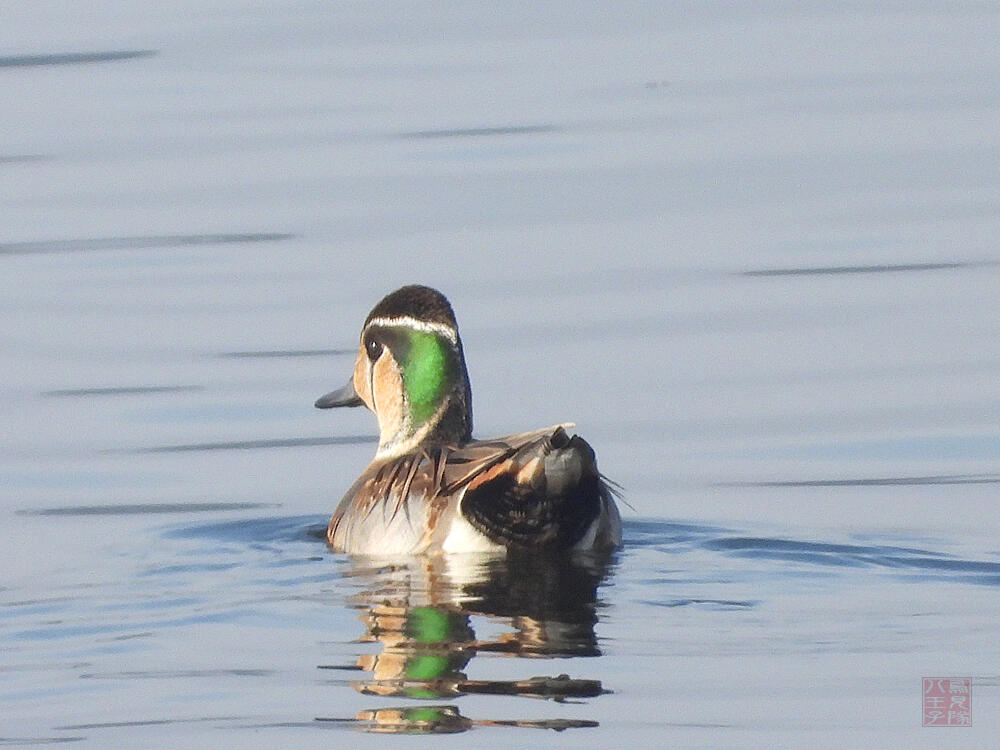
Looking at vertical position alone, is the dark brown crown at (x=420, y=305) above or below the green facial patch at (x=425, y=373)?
above

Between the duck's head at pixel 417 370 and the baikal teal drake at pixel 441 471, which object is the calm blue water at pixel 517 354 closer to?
the baikal teal drake at pixel 441 471

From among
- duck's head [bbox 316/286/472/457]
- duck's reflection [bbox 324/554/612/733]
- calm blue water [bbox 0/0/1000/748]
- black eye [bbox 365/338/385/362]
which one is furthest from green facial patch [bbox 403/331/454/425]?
duck's reflection [bbox 324/554/612/733]

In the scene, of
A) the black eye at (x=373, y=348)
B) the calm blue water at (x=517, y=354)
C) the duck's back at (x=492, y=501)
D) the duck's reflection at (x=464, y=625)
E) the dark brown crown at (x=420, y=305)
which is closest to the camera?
the duck's reflection at (x=464, y=625)

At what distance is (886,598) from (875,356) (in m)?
4.28

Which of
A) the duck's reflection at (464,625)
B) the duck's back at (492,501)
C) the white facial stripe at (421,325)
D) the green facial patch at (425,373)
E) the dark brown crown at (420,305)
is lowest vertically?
the duck's reflection at (464,625)

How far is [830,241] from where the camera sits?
15.6m

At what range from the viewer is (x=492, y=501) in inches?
385

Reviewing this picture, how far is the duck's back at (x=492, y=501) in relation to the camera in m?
9.40

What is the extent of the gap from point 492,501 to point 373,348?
72.8 inches

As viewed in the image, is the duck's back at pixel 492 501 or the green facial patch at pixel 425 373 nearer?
the duck's back at pixel 492 501

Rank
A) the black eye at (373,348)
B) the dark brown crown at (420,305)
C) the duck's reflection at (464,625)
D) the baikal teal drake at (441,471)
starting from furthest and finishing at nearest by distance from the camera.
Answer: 1. the black eye at (373,348)
2. the dark brown crown at (420,305)
3. the baikal teal drake at (441,471)
4. the duck's reflection at (464,625)

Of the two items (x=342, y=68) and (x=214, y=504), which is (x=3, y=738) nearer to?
(x=214, y=504)

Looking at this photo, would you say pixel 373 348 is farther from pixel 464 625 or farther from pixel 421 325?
pixel 464 625

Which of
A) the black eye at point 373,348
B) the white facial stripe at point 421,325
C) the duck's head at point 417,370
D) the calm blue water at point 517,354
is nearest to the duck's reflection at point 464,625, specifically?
the calm blue water at point 517,354
